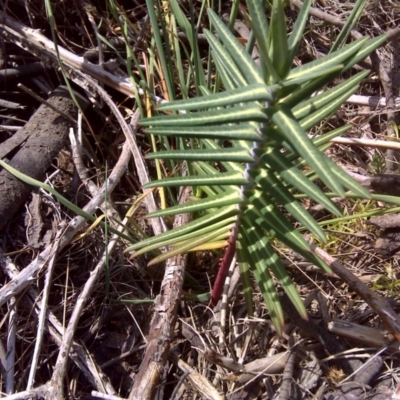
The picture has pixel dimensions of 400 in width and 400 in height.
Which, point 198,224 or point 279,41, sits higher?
point 279,41

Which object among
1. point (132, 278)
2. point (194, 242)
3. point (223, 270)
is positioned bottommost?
point (132, 278)

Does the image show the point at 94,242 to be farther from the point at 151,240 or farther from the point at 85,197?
the point at 151,240

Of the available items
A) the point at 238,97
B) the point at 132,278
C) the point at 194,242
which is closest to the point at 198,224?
the point at 194,242

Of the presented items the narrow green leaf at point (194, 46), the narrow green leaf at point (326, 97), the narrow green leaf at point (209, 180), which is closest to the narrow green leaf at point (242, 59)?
the narrow green leaf at point (326, 97)

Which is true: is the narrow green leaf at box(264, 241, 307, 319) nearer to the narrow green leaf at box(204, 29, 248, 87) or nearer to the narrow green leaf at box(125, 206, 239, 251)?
the narrow green leaf at box(125, 206, 239, 251)

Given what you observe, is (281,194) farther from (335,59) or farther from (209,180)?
(335,59)

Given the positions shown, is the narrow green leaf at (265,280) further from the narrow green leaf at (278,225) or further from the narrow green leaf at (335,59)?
the narrow green leaf at (335,59)

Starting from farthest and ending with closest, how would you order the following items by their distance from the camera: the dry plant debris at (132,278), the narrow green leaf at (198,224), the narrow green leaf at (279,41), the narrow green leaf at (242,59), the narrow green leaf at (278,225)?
the dry plant debris at (132,278) → the narrow green leaf at (198,224) → the narrow green leaf at (278,225) → the narrow green leaf at (242,59) → the narrow green leaf at (279,41)
